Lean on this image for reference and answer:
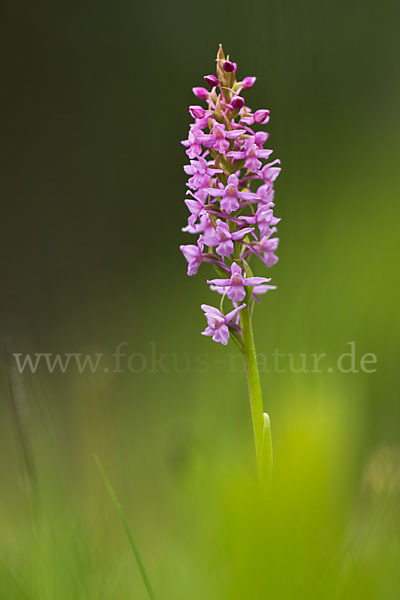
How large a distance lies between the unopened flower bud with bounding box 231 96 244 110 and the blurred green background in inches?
15.2

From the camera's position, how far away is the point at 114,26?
707 centimetres

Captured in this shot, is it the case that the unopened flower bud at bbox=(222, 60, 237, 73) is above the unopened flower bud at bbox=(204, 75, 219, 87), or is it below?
above

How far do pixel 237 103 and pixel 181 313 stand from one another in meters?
2.77

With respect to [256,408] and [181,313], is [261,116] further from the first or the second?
[181,313]

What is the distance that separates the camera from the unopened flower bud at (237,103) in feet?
5.08

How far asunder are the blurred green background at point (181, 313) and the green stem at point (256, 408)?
0.08 metres

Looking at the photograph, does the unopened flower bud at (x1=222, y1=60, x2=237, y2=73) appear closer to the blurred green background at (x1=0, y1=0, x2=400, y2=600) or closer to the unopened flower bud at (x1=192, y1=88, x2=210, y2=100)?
the unopened flower bud at (x1=192, y1=88, x2=210, y2=100)

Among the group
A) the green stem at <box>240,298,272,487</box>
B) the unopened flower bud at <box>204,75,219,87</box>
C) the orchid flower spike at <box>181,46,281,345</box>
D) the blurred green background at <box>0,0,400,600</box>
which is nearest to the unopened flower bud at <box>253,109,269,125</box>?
the orchid flower spike at <box>181,46,281,345</box>

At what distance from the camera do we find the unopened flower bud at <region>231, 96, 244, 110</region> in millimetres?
1548

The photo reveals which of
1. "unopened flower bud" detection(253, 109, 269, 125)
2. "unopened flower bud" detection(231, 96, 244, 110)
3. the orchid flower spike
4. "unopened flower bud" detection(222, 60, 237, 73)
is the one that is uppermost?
"unopened flower bud" detection(222, 60, 237, 73)

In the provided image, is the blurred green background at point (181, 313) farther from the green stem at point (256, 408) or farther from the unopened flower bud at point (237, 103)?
the unopened flower bud at point (237, 103)

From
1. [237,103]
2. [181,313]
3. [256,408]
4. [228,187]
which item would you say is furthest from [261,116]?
[181,313]

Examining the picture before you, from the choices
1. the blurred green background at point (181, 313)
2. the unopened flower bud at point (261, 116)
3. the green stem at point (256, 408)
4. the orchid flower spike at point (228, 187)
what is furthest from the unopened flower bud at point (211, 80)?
the green stem at point (256, 408)

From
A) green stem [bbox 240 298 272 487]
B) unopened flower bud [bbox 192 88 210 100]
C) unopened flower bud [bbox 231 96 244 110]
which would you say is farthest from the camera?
unopened flower bud [bbox 192 88 210 100]
